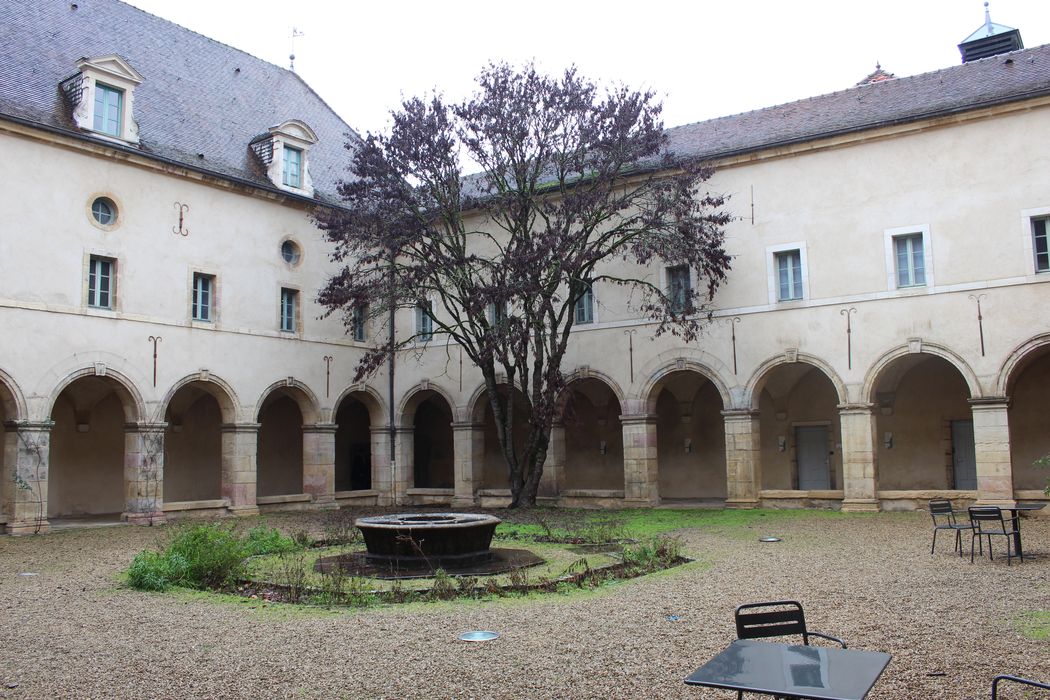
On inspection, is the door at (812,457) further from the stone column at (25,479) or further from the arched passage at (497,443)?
the stone column at (25,479)

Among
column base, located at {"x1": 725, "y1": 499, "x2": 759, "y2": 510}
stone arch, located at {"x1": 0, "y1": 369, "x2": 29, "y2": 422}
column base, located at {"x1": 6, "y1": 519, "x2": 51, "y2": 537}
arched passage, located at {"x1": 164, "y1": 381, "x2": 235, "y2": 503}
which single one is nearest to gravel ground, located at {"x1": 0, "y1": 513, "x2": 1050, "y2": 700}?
column base, located at {"x1": 6, "y1": 519, "x2": 51, "y2": 537}

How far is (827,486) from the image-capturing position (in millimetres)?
20188

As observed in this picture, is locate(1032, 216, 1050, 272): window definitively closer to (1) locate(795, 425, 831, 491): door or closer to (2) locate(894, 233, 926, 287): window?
(2) locate(894, 233, 926, 287): window

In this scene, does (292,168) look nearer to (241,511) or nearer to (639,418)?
(241,511)

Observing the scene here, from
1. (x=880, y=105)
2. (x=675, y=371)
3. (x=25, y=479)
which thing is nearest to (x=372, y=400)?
(x=675, y=371)

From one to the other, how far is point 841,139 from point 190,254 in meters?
12.9

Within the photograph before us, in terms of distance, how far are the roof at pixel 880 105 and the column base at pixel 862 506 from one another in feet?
22.6

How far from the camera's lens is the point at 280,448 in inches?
923

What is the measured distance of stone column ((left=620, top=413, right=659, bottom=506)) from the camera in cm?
1903

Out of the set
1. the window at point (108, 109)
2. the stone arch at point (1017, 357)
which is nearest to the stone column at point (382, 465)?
the window at point (108, 109)

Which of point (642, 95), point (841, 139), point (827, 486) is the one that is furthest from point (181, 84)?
point (827, 486)

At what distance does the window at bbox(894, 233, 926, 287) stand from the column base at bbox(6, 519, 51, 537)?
15.6 metres

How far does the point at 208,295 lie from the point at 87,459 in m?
4.44

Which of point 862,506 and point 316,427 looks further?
point 316,427
